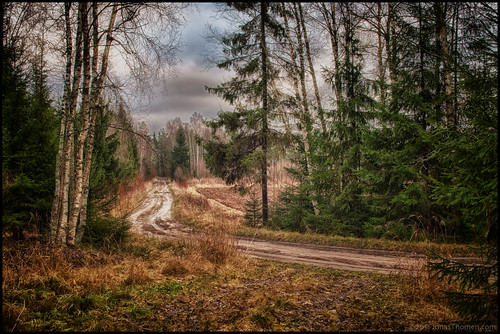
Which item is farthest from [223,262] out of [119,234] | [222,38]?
[222,38]

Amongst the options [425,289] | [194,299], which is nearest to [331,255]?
[425,289]

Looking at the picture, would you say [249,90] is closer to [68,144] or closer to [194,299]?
[68,144]

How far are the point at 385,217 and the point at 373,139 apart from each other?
3344 mm

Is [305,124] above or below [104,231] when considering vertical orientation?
above

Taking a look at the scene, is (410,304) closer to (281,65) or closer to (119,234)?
(119,234)

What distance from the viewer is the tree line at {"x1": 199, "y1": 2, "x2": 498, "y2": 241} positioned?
901cm

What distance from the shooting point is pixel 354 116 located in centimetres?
1080

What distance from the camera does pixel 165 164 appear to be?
7016 millimetres

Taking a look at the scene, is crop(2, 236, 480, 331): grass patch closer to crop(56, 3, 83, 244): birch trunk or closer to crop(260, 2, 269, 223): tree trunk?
crop(56, 3, 83, 244): birch trunk

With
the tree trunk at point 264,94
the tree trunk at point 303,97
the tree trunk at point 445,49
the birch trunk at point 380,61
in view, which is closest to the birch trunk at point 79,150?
the tree trunk at point 264,94

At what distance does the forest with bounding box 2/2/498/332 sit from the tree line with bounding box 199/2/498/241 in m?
0.07

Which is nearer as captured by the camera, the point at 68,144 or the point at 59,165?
the point at 68,144

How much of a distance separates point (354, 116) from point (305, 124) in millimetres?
2647

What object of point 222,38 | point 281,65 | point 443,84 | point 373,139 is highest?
point 222,38
